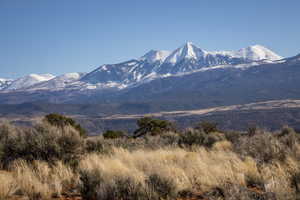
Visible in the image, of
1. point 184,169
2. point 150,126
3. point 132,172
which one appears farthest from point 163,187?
point 150,126

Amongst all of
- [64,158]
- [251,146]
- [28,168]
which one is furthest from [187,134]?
[28,168]

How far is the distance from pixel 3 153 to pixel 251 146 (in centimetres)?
704

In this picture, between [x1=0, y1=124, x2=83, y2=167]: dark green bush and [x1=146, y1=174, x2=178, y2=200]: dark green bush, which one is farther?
[x1=0, y1=124, x2=83, y2=167]: dark green bush

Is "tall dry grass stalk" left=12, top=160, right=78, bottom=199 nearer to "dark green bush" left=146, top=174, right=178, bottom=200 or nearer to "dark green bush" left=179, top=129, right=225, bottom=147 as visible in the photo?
"dark green bush" left=146, top=174, right=178, bottom=200

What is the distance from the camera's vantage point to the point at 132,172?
819cm

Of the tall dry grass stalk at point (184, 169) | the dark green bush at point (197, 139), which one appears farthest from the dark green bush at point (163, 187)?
the dark green bush at point (197, 139)

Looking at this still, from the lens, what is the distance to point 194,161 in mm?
9820

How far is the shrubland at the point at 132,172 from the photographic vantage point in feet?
22.1

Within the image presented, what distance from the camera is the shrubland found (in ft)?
22.1

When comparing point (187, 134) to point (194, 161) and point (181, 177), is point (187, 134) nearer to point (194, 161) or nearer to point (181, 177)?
point (194, 161)

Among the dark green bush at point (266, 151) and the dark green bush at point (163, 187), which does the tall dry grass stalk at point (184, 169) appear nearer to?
the dark green bush at point (163, 187)

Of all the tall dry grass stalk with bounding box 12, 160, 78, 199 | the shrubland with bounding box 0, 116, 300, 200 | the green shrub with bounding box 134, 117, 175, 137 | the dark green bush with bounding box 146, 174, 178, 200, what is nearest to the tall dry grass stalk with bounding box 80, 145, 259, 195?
the shrubland with bounding box 0, 116, 300, 200

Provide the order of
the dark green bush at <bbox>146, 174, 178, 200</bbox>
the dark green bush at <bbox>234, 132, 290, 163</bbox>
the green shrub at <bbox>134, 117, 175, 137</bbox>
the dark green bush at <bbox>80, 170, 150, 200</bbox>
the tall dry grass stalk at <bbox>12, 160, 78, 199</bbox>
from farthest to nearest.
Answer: the green shrub at <bbox>134, 117, 175, 137</bbox> < the dark green bush at <bbox>234, 132, 290, 163</bbox> < the tall dry grass stalk at <bbox>12, 160, 78, 199</bbox> < the dark green bush at <bbox>146, 174, 178, 200</bbox> < the dark green bush at <bbox>80, 170, 150, 200</bbox>

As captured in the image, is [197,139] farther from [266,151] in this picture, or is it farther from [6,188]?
[6,188]
